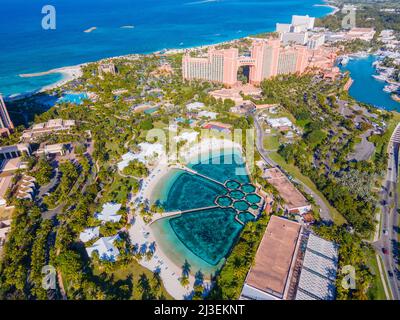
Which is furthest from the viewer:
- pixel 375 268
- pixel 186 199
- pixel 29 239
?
pixel 186 199

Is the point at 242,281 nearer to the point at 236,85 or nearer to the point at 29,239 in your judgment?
the point at 29,239

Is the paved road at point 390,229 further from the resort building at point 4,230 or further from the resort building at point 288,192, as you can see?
the resort building at point 4,230

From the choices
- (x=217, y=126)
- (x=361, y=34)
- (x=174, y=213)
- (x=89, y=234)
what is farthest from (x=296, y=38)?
(x=89, y=234)

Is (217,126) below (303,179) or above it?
above

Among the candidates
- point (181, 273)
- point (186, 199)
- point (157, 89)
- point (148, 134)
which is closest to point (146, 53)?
point (157, 89)

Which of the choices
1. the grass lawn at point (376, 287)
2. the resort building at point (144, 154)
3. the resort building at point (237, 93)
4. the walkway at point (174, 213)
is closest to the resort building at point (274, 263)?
the grass lawn at point (376, 287)

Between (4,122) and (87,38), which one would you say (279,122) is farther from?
(87,38)
